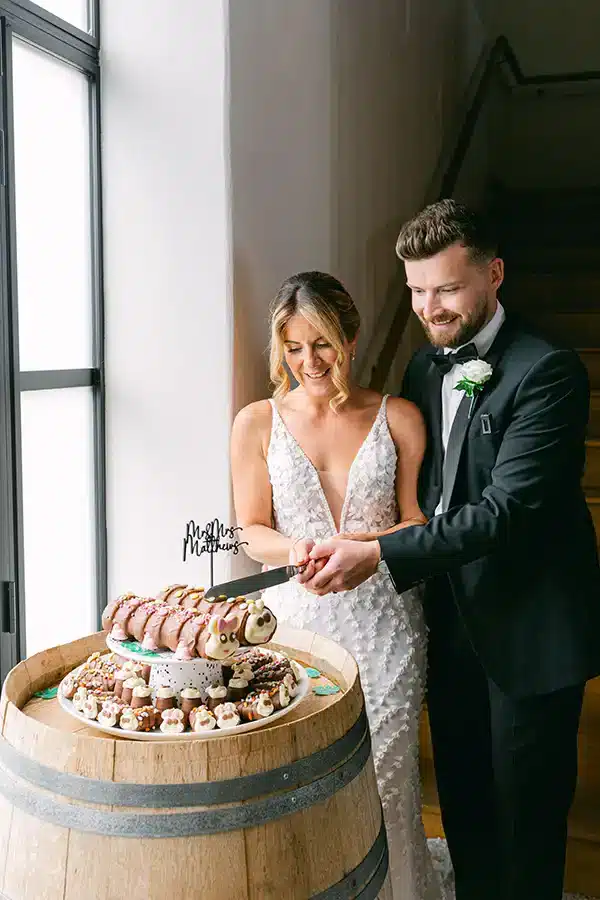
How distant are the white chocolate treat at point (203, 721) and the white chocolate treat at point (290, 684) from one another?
0.50ft

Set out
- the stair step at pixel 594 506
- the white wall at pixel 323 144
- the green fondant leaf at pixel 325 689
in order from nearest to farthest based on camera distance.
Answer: the green fondant leaf at pixel 325 689
the white wall at pixel 323 144
the stair step at pixel 594 506

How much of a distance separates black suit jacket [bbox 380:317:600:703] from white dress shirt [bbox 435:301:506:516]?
26 mm

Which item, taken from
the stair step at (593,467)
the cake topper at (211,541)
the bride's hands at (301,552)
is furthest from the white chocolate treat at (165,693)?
the stair step at (593,467)

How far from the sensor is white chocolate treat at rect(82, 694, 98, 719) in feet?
4.77

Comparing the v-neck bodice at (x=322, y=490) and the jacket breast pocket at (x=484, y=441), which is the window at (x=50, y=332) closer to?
the v-neck bodice at (x=322, y=490)

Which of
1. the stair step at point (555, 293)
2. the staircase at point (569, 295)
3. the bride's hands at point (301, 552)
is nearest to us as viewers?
the bride's hands at point (301, 552)

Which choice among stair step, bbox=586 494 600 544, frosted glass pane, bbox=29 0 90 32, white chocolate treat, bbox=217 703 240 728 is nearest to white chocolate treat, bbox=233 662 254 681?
white chocolate treat, bbox=217 703 240 728

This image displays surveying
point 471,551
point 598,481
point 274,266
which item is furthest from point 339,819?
point 598,481

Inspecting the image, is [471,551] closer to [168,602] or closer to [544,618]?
[544,618]

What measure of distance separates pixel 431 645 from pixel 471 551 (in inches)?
18.8

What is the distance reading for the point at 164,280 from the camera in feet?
7.92

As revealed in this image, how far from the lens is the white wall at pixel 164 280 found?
234 cm

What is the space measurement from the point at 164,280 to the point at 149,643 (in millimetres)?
1147

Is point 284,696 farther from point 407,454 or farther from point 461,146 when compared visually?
point 461,146
